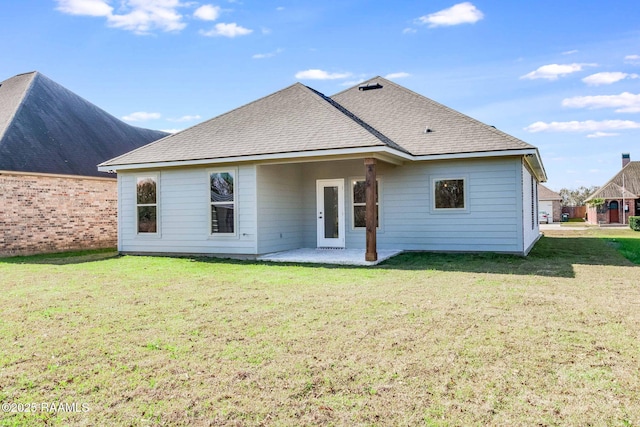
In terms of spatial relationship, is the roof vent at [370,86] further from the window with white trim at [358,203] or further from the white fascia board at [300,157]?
the white fascia board at [300,157]

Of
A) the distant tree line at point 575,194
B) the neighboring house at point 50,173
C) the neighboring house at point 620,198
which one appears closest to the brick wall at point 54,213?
the neighboring house at point 50,173

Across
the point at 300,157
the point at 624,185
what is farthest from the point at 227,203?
the point at 624,185

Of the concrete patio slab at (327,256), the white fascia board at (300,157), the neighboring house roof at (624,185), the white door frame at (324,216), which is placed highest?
the neighboring house roof at (624,185)

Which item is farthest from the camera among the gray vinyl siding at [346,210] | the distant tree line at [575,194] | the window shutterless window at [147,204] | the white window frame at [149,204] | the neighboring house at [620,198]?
the distant tree line at [575,194]

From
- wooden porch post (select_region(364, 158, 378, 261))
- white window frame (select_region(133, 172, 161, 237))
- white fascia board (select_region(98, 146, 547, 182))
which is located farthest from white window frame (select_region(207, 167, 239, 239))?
wooden porch post (select_region(364, 158, 378, 261))

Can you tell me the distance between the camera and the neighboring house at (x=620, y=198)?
3906cm

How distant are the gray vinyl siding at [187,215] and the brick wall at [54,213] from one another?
342cm

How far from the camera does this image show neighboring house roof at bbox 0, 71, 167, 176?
48.7ft

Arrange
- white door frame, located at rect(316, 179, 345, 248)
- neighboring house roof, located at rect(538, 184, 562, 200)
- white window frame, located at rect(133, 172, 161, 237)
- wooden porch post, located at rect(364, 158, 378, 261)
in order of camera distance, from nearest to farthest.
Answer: wooden porch post, located at rect(364, 158, 378, 261), white window frame, located at rect(133, 172, 161, 237), white door frame, located at rect(316, 179, 345, 248), neighboring house roof, located at rect(538, 184, 562, 200)

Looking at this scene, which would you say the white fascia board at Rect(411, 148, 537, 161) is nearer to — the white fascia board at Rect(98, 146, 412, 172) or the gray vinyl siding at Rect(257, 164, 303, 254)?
the white fascia board at Rect(98, 146, 412, 172)

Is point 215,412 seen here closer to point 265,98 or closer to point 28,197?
point 265,98

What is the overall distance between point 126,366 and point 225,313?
74.7 inches

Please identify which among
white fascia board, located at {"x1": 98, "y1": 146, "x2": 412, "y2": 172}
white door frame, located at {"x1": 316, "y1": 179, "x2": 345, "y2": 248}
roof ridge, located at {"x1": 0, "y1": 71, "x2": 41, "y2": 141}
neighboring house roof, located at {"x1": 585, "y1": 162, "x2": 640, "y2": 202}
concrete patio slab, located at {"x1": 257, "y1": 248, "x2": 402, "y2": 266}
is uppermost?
roof ridge, located at {"x1": 0, "y1": 71, "x2": 41, "y2": 141}

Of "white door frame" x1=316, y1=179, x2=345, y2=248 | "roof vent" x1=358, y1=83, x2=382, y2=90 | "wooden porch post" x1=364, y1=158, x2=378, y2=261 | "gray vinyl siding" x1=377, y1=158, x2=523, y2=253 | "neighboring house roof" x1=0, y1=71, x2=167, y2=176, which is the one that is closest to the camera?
"wooden porch post" x1=364, y1=158, x2=378, y2=261
